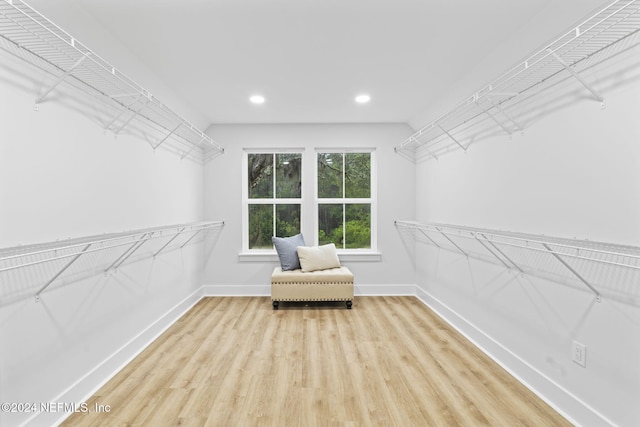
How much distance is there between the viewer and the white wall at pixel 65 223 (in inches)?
56.6

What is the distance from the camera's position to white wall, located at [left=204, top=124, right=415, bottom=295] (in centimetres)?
405

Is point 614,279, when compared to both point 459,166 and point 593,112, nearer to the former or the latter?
point 593,112

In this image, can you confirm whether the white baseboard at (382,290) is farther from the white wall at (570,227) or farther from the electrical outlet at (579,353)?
the electrical outlet at (579,353)

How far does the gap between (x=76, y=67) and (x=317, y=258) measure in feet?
9.35

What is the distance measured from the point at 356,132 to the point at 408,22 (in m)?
2.26

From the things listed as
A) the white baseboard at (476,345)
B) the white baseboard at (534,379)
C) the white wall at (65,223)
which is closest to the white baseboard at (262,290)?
the white baseboard at (476,345)

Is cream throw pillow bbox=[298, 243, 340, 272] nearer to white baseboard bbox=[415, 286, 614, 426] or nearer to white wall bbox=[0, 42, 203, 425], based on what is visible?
white baseboard bbox=[415, 286, 614, 426]

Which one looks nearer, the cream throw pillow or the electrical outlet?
the electrical outlet

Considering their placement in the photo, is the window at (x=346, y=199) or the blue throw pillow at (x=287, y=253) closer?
the blue throw pillow at (x=287, y=253)

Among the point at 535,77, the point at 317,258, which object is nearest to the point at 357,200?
the point at 317,258

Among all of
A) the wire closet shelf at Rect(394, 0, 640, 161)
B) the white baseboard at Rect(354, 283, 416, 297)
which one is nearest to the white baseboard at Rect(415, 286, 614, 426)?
the white baseboard at Rect(354, 283, 416, 297)

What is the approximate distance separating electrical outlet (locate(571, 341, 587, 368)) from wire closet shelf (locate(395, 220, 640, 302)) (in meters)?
0.31

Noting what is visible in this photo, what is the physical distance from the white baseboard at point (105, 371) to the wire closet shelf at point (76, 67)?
1.63 metres

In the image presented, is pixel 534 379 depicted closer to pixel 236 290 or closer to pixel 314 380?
pixel 314 380
